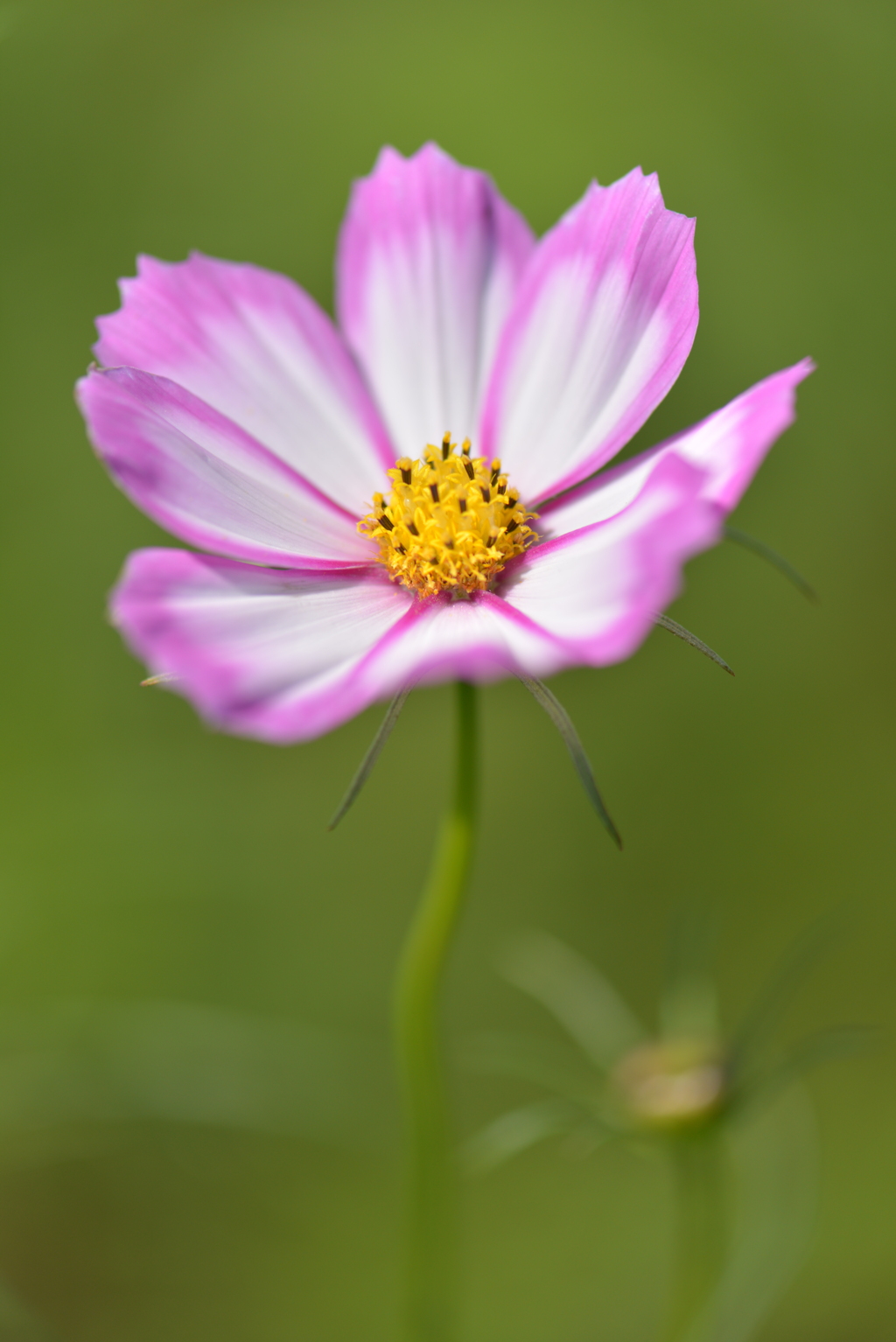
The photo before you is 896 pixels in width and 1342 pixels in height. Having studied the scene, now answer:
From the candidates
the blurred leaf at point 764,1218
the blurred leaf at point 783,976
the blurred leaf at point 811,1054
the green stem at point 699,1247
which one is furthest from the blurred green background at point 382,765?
the blurred leaf at point 811,1054

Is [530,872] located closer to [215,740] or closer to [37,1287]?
[215,740]

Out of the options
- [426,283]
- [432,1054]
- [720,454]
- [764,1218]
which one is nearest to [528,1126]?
[432,1054]

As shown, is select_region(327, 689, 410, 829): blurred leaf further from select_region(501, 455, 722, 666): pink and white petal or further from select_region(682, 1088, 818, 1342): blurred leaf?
select_region(682, 1088, 818, 1342): blurred leaf

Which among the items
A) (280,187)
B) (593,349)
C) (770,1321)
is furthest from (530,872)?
(280,187)

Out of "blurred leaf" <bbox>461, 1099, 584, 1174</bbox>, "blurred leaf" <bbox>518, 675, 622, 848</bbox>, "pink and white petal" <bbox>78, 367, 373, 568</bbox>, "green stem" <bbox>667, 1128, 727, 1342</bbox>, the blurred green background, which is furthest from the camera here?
the blurred green background

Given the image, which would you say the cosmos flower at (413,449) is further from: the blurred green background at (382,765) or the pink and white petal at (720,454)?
the blurred green background at (382,765)

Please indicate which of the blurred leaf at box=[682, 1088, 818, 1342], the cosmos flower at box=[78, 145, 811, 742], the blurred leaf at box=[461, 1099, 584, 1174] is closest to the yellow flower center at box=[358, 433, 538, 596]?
the cosmos flower at box=[78, 145, 811, 742]
